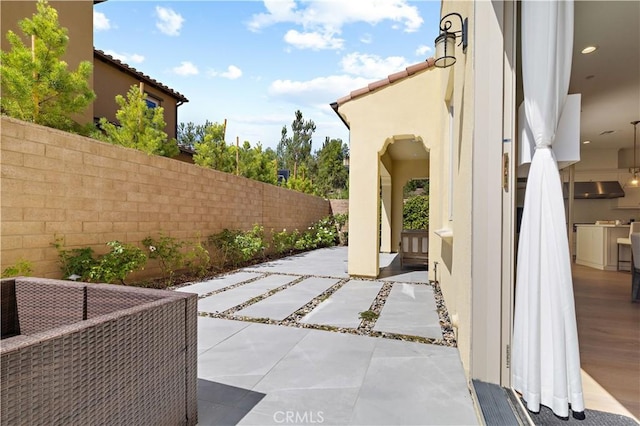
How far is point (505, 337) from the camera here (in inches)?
78.2

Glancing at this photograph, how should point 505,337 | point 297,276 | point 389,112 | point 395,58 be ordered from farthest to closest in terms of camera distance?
point 395,58, point 297,276, point 389,112, point 505,337

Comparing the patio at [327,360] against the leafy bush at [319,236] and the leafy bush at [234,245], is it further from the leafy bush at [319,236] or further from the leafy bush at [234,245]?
the leafy bush at [319,236]

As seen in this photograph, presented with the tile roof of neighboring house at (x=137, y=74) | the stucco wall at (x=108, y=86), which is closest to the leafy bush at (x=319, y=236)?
the stucco wall at (x=108, y=86)

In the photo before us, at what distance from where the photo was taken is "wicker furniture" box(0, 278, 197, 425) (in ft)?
3.48

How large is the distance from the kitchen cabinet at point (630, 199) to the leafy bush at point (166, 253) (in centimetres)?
1163

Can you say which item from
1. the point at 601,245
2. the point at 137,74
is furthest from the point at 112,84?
the point at 601,245

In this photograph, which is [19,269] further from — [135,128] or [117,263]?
[135,128]

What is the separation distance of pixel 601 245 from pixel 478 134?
740cm

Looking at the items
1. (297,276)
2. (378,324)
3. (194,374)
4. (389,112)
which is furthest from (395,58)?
(194,374)

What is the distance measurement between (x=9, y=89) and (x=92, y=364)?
4.92m

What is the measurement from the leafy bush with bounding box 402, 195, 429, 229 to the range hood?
5.55m

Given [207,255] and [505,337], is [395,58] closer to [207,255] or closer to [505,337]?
[207,255]

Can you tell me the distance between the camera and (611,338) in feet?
10.0

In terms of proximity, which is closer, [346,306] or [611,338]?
[611,338]
